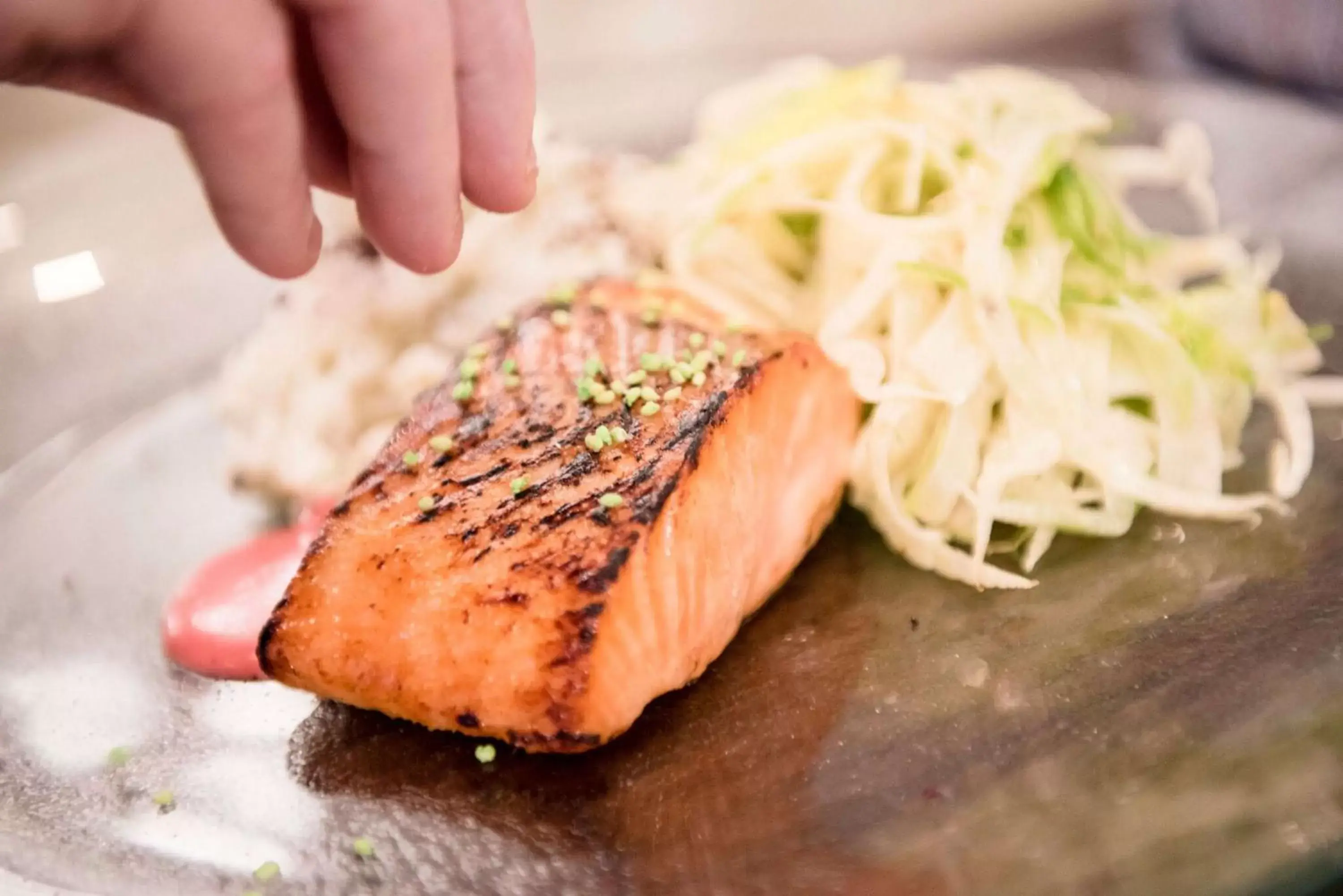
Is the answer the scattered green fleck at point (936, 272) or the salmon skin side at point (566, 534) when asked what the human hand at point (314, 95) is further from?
the scattered green fleck at point (936, 272)

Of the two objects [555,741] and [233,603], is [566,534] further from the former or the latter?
[233,603]

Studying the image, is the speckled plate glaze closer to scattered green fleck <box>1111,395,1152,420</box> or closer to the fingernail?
scattered green fleck <box>1111,395,1152,420</box>

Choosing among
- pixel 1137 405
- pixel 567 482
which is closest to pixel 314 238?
pixel 567 482

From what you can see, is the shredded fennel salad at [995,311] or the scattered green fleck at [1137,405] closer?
the shredded fennel salad at [995,311]

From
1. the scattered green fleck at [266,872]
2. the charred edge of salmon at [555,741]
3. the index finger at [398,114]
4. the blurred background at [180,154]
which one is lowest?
the blurred background at [180,154]

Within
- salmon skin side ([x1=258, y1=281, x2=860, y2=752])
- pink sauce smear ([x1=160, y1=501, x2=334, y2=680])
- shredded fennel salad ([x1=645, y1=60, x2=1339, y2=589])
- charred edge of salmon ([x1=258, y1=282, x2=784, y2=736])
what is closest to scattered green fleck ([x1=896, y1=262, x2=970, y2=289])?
shredded fennel salad ([x1=645, y1=60, x2=1339, y2=589])

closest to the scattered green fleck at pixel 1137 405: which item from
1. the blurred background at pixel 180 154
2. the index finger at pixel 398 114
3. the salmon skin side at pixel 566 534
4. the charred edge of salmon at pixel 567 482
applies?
the salmon skin side at pixel 566 534

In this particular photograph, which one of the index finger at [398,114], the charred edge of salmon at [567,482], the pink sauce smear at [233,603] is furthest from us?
the pink sauce smear at [233,603]
